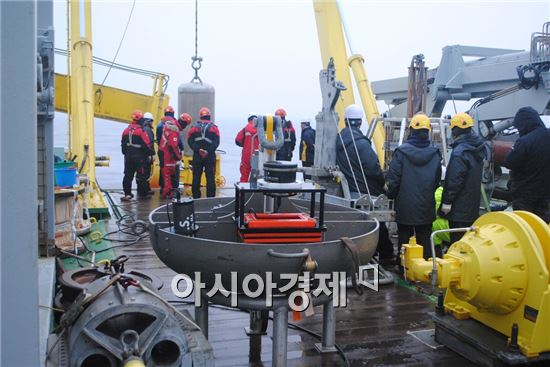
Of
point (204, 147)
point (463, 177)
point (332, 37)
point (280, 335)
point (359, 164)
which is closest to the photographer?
point (280, 335)

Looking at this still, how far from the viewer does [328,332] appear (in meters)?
3.65

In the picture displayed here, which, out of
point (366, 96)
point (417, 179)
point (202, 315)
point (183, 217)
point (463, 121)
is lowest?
point (202, 315)

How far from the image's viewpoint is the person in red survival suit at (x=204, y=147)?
9.54 metres

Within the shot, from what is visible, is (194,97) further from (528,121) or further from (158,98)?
(528,121)

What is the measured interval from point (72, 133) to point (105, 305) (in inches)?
252

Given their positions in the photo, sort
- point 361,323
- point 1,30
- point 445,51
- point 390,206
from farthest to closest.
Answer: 1. point 445,51
2. point 390,206
3. point 361,323
4. point 1,30

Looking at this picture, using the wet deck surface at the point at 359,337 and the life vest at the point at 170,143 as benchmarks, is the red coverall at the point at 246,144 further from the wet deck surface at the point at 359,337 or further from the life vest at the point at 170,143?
the wet deck surface at the point at 359,337

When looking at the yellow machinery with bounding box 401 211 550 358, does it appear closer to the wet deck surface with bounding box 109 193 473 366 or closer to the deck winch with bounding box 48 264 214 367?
the wet deck surface with bounding box 109 193 473 366

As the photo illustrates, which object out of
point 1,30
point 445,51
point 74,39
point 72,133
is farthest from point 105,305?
point 445,51

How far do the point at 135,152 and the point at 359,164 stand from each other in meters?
5.40

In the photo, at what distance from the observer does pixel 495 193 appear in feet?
29.4

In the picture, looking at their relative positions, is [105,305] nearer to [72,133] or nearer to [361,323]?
[361,323]

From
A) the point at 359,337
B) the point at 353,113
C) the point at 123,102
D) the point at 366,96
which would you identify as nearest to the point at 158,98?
the point at 123,102

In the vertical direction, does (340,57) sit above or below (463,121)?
above
